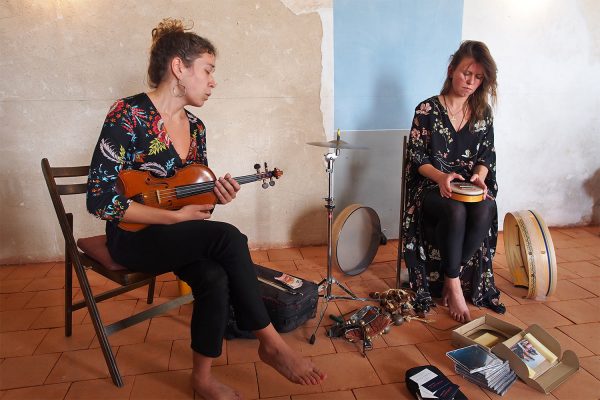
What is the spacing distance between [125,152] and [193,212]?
0.34m

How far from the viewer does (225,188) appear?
162 cm

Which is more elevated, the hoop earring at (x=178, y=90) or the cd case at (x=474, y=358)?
the hoop earring at (x=178, y=90)

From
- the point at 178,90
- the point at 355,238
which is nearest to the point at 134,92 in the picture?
the point at 178,90

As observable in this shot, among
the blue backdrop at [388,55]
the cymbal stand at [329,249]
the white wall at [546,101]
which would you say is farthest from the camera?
the white wall at [546,101]

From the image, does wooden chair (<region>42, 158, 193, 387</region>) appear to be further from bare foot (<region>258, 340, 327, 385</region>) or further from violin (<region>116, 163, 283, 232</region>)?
bare foot (<region>258, 340, 327, 385</region>)

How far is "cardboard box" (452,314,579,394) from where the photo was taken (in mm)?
1595

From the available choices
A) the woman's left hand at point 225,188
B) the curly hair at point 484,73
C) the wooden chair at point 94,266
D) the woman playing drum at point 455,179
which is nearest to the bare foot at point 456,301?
the woman playing drum at point 455,179

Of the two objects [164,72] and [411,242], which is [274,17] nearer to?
[164,72]

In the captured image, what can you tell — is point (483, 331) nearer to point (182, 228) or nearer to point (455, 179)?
point (455, 179)

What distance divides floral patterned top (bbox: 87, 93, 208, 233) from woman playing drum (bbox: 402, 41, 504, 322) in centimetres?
125

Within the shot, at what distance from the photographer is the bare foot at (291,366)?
1.51 m

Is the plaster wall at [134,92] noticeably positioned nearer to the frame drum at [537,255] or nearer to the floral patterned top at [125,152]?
the floral patterned top at [125,152]

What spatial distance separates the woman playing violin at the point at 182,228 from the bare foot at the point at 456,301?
0.92 metres

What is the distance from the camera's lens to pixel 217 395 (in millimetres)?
1478
